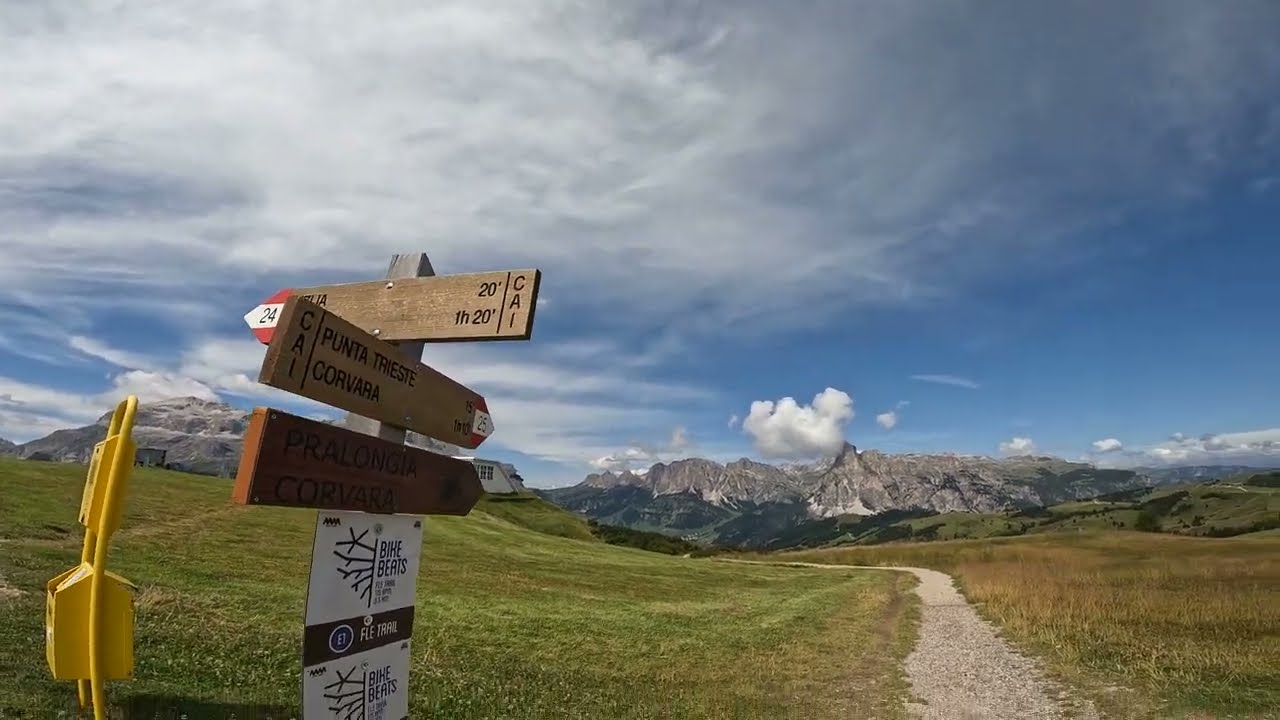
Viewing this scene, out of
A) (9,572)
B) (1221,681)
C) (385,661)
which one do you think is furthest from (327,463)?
(1221,681)

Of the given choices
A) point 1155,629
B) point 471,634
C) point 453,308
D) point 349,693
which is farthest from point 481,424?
point 1155,629

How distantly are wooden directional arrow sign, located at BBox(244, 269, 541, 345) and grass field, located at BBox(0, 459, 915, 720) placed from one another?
6.50 m

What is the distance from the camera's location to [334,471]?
4695mm

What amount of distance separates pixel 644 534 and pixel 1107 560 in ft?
228

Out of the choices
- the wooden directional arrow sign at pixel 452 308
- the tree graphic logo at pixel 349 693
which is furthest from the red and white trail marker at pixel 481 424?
the tree graphic logo at pixel 349 693

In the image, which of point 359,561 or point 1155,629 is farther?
point 1155,629

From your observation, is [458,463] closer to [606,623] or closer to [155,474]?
[606,623]

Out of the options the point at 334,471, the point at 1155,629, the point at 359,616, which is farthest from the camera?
→ the point at 1155,629

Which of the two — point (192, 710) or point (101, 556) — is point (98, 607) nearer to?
point (101, 556)

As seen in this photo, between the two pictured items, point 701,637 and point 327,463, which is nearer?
point 327,463

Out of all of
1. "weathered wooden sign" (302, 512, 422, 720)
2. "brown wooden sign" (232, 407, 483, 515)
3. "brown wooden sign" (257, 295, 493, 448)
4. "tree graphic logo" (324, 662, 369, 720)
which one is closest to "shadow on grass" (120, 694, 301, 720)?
"weathered wooden sign" (302, 512, 422, 720)

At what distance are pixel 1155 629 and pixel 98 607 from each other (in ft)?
90.9

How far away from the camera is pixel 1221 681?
14.6 m

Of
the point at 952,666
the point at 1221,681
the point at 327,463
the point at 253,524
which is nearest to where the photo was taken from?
the point at 327,463
